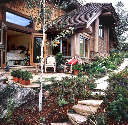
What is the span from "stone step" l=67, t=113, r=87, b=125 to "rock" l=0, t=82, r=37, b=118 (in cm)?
119

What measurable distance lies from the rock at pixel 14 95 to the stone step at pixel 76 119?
3.92ft

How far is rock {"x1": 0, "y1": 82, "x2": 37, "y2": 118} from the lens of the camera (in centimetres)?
287

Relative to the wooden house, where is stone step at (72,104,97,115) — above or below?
below

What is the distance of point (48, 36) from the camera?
8320 millimetres

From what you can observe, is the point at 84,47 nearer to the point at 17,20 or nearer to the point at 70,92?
the point at 17,20

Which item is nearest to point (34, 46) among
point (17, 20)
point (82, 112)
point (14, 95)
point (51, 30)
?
point (51, 30)

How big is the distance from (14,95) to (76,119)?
5.48 ft

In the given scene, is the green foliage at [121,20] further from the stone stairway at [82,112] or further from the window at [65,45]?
the stone stairway at [82,112]

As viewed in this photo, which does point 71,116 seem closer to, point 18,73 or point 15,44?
point 18,73

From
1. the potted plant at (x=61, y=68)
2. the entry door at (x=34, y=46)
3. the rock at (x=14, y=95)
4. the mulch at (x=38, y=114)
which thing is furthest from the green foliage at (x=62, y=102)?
the entry door at (x=34, y=46)

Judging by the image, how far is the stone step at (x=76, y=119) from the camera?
210 cm

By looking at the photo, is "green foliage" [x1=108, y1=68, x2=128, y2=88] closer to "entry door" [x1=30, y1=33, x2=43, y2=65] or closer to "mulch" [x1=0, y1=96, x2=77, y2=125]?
"mulch" [x1=0, y1=96, x2=77, y2=125]

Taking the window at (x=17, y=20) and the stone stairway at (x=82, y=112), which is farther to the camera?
the window at (x=17, y=20)

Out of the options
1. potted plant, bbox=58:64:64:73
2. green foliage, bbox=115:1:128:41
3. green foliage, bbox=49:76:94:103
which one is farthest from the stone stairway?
green foliage, bbox=115:1:128:41
